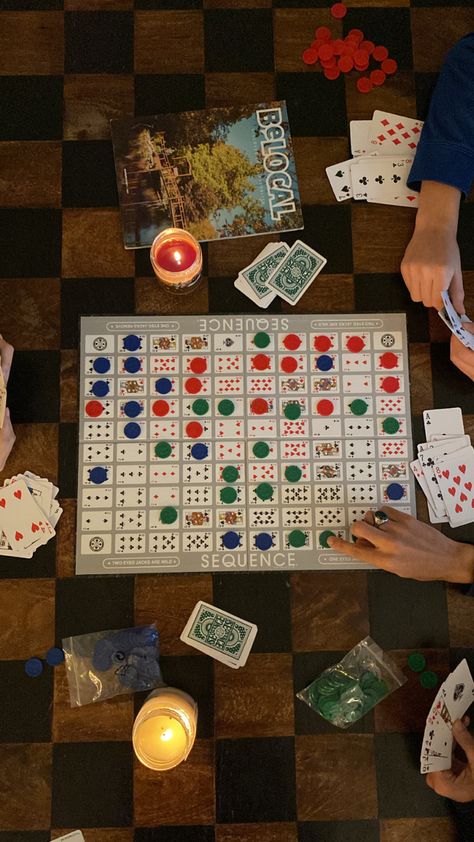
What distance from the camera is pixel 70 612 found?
1594mm

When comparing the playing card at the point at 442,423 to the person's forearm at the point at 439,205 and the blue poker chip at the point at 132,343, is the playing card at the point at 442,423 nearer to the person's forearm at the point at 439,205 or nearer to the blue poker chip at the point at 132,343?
the person's forearm at the point at 439,205

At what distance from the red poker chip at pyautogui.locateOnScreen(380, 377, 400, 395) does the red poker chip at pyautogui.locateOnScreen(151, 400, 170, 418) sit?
21.4 inches

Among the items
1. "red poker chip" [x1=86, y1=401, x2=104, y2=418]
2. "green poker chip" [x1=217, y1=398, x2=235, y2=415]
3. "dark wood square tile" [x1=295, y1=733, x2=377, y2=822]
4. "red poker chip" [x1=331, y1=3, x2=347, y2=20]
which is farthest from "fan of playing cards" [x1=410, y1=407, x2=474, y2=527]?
"red poker chip" [x1=331, y1=3, x2=347, y2=20]

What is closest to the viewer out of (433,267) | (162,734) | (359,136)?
(162,734)

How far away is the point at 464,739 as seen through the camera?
1530 millimetres

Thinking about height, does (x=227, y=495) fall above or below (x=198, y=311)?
below

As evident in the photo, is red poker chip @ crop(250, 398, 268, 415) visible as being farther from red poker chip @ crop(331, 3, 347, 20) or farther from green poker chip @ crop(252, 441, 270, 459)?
red poker chip @ crop(331, 3, 347, 20)

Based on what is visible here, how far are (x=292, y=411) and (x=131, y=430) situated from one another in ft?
1.32

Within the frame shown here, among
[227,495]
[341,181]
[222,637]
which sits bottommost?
[222,637]

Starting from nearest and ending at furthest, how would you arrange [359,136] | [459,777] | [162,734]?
1. [162,734]
2. [459,777]
3. [359,136]

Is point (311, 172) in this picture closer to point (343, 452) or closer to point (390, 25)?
point (390, 25)

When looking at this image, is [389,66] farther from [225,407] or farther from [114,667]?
[114,667]

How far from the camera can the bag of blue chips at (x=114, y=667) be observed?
61.6 inches

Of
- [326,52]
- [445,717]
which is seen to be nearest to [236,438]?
[445,717]
